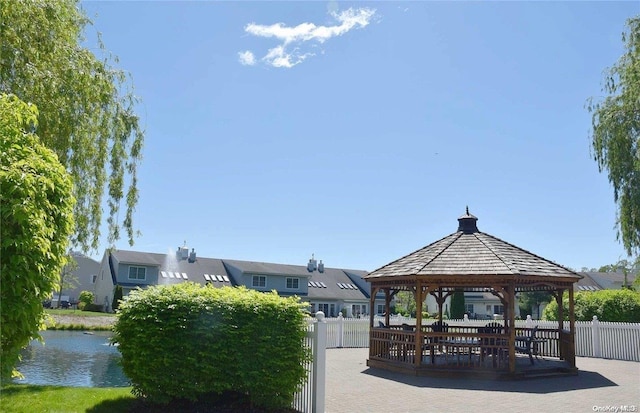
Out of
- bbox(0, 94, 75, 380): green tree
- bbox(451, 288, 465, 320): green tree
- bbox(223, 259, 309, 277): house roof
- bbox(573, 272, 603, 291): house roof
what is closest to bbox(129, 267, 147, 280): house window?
bbox(223, 259, 309, 277): house roof

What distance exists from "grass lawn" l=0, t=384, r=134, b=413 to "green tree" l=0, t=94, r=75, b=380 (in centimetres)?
254

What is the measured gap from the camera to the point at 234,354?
788cm

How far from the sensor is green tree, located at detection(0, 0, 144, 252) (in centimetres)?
957

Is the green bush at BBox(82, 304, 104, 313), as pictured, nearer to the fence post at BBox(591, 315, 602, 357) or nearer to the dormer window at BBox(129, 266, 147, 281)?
the dormer window at BBox(129, 266, 147, 281)

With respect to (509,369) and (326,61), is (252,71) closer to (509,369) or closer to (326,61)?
(326,61)

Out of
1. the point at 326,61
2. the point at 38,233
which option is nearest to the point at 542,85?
the point at 326,61

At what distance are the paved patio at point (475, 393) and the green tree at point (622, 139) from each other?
5.66 metres

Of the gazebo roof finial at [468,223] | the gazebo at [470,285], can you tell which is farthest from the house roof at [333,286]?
the gazebo at [470,285]

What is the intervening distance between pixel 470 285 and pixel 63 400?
10537 millimetres

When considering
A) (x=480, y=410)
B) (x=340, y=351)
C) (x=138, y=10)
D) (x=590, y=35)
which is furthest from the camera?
(x=340, y=351)

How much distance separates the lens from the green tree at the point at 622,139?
16531 millimetres

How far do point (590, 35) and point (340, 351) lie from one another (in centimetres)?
1335

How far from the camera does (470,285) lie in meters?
14.7

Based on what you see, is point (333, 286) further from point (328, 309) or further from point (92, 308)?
point (92, 308)
